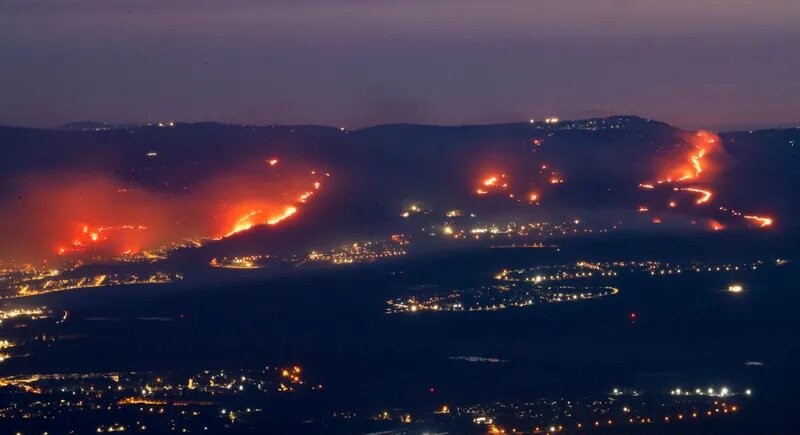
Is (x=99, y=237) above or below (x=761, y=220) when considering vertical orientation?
above

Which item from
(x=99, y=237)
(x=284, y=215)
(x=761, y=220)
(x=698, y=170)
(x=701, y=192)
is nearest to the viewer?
(x=99, y=237)

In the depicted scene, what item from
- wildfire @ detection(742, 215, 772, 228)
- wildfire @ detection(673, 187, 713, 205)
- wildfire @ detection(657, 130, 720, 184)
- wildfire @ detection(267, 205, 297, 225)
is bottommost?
wildfire @ detection(742, 215, 772, 228)

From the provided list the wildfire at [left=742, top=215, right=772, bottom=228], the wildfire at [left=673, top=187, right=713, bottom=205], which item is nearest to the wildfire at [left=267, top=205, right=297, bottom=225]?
the wildfire at [left=673, top=187, right=713, bottom=205]

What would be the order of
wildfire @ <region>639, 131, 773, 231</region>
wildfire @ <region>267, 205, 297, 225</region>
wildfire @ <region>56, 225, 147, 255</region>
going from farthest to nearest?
1. wildfire @ <region>639, 131, 773, 231</region>
2. wildfire @ <region>267, 205, 297, 225</region>
3. wildfire @ <region>56, 225, 147, 255</region>

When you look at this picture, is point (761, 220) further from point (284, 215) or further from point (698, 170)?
point (284, 215)

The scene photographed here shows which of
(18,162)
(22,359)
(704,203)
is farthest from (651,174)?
(22,359)

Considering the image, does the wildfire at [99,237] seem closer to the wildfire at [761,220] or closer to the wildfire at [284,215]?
the wildfire at [284,215]

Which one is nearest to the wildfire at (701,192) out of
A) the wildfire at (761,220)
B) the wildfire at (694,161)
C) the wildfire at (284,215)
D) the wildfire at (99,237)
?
the wildfire at (694,161)

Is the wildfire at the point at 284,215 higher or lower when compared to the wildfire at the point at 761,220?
higher

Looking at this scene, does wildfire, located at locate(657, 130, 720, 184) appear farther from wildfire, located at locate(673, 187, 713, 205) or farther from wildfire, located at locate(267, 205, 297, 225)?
wildfire, located at locate(267, 205, 297, 225)

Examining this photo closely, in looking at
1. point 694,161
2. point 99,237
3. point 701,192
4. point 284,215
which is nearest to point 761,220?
point 701,192

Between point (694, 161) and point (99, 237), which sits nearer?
point (99, 237)

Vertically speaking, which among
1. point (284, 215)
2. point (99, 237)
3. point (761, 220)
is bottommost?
point (761, 220)
